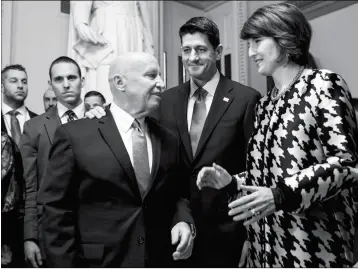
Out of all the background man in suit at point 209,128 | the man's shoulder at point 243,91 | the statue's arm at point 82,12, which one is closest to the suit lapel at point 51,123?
the background man in suit at point 209,128

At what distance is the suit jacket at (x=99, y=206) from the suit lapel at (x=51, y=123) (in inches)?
28.2

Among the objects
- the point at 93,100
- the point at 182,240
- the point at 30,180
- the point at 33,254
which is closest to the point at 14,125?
the point at 93,100

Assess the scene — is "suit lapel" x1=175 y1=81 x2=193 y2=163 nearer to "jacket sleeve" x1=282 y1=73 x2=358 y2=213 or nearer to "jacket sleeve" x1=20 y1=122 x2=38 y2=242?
"jacket sleeve" x1=282 y1=73 x2=358 y2=213

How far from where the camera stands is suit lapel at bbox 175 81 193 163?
6.23 feet

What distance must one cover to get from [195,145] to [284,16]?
2.07 ft

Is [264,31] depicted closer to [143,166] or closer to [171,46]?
[143,166]

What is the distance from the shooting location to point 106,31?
4184mm

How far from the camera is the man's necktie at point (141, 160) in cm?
164

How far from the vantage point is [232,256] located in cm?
184

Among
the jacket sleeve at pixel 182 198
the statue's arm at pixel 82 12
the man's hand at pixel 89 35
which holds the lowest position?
the jacket sleeve at pixel 182 198

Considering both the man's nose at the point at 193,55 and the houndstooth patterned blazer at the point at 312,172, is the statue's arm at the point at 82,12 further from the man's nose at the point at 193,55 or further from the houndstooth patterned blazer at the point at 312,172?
the houndstooth patterned blazer at the point at 312,172

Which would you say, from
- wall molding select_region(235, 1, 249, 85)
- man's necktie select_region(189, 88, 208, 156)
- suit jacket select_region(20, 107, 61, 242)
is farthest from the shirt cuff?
wall molding select_region(235, 1, 249, 85)

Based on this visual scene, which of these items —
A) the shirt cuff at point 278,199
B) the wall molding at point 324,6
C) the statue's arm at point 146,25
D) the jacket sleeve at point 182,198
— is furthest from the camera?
the statue's arm at point 146,25

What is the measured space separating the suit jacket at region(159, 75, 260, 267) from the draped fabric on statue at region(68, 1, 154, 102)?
2238mm
